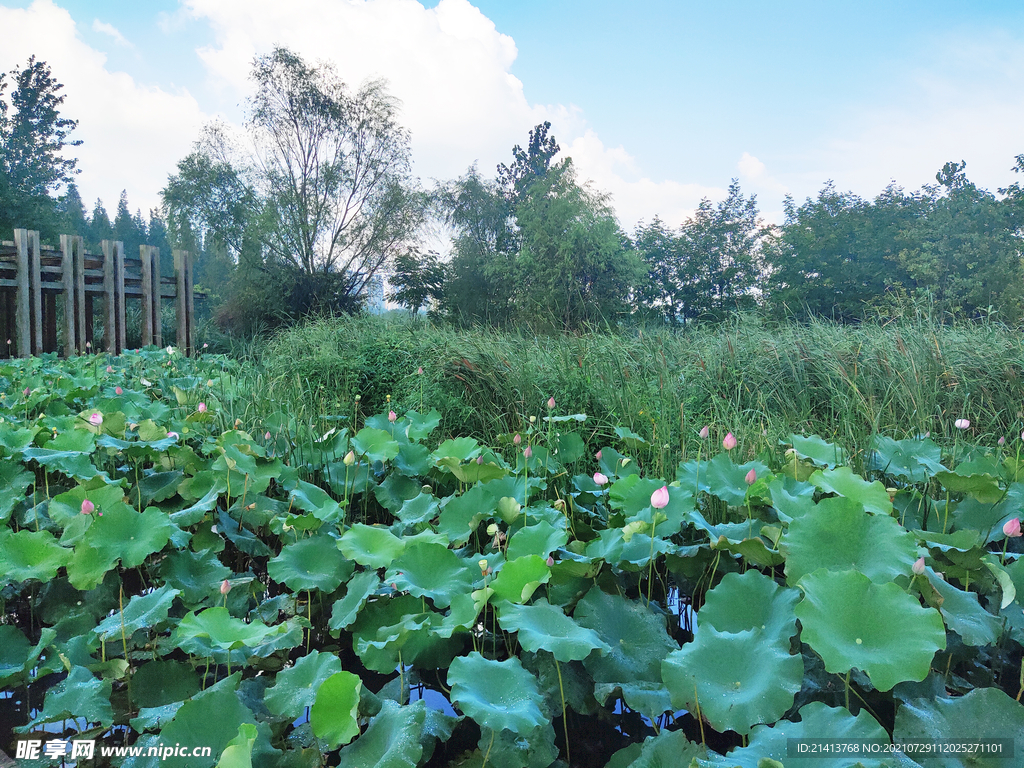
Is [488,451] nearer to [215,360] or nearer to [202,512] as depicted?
Answer: [202,512]

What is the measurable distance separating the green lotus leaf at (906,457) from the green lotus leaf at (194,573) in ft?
6.27

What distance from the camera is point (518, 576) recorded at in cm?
107

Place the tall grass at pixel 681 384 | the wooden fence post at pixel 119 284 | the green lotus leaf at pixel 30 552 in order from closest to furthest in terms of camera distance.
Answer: the green lotus leaf at pixel 30 552
the tall grass at pixel 681 384
the wooden fence post at pixel 119 284

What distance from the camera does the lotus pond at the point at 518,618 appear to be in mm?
856

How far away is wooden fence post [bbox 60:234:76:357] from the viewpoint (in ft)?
22.9

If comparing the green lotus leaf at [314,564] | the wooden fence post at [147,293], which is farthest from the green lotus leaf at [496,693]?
the wooden fence post at [147,293]

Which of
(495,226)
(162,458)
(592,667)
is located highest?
(495,226)

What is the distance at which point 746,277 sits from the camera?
2144 cm

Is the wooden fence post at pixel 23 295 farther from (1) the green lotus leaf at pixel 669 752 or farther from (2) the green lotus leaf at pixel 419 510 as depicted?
(1) the green lotus leaf at pixel 669 752

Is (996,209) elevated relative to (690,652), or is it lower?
elevated

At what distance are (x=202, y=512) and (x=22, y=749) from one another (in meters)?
0.65

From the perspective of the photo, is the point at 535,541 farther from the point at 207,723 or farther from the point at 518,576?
the point at 207,723

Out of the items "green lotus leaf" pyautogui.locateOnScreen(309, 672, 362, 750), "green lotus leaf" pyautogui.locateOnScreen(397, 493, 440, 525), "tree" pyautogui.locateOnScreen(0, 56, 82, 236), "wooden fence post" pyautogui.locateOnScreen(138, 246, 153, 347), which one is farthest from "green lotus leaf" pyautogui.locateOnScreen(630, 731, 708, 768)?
"tree" pyautogui.locateOnScreen(0, 56, 82, 236)

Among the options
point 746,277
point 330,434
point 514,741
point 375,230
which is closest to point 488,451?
point 330,434
